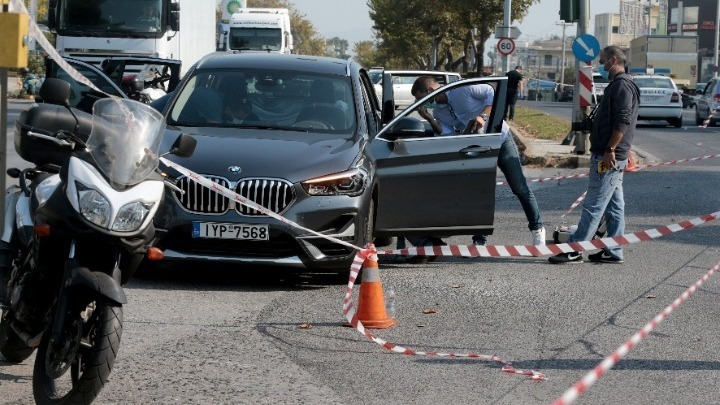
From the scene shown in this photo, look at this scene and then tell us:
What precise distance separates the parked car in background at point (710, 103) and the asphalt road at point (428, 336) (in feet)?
98.8

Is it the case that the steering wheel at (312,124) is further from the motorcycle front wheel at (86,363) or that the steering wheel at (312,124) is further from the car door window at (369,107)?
the motorcycle front wheel at (86,363)

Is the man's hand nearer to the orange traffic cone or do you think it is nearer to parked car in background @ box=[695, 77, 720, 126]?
the orange traffic cone

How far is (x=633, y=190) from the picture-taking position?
1845 centimetres

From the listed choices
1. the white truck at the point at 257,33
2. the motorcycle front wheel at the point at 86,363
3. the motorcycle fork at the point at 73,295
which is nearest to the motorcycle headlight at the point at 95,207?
the motorcycle fork at the point at 73,295

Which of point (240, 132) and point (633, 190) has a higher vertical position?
point (240, 132)

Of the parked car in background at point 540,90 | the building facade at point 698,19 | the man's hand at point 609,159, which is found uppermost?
the building facade at point 698,19

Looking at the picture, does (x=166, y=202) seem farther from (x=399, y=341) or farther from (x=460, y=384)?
(x=460, y=384)

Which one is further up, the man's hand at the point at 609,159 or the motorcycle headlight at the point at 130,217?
the motorcycle headlight at the point at 130,217

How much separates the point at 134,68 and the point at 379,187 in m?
16.1

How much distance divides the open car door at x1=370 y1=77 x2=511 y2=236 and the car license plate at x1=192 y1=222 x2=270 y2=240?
1.42 m

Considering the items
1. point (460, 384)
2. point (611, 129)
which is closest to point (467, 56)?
point (611, 129)

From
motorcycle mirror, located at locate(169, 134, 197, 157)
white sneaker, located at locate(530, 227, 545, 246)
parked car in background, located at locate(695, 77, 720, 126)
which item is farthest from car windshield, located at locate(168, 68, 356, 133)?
parked car in background, located at locate(695, 77, 720, 126)

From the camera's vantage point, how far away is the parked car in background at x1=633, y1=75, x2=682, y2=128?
38875mm

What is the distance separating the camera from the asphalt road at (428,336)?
256 inches
